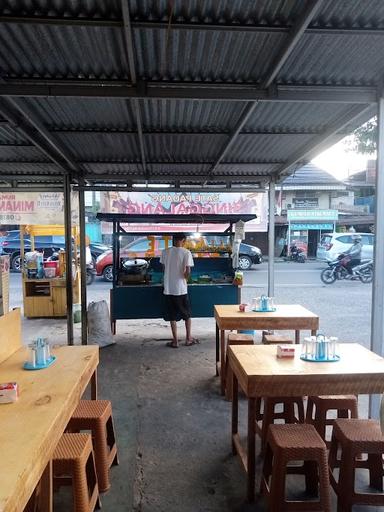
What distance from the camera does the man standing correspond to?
18.7 feet

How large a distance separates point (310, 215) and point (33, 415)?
2027 centimetres

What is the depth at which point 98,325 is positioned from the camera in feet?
19.5

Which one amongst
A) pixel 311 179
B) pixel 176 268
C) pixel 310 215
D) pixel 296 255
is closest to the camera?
pixel 176 268

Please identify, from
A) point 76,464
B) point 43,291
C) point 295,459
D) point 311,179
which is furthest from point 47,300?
point 311,179

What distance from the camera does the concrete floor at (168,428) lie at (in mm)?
2600

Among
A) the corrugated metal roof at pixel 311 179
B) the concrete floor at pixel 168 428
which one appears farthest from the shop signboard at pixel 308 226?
the concrete floor at pixel 168 428

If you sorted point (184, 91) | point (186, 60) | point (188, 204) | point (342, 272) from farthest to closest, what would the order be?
point (342, 272) < point (188, 204) < point (184, 91) < point (186, 60)

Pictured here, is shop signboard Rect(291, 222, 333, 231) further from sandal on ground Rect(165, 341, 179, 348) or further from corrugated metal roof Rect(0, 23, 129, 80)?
corrugated metal roof Rect(0, 23, 129, 80)

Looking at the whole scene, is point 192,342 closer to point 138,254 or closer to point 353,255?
point 138,254

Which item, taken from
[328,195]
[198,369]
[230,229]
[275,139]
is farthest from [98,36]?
[328,195]

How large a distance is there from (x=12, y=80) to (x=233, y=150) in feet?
9.29

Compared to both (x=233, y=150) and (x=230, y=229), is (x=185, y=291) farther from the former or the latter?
(x=233, y=150)

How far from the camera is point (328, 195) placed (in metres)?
21.2

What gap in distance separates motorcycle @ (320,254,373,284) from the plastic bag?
28.9ft
